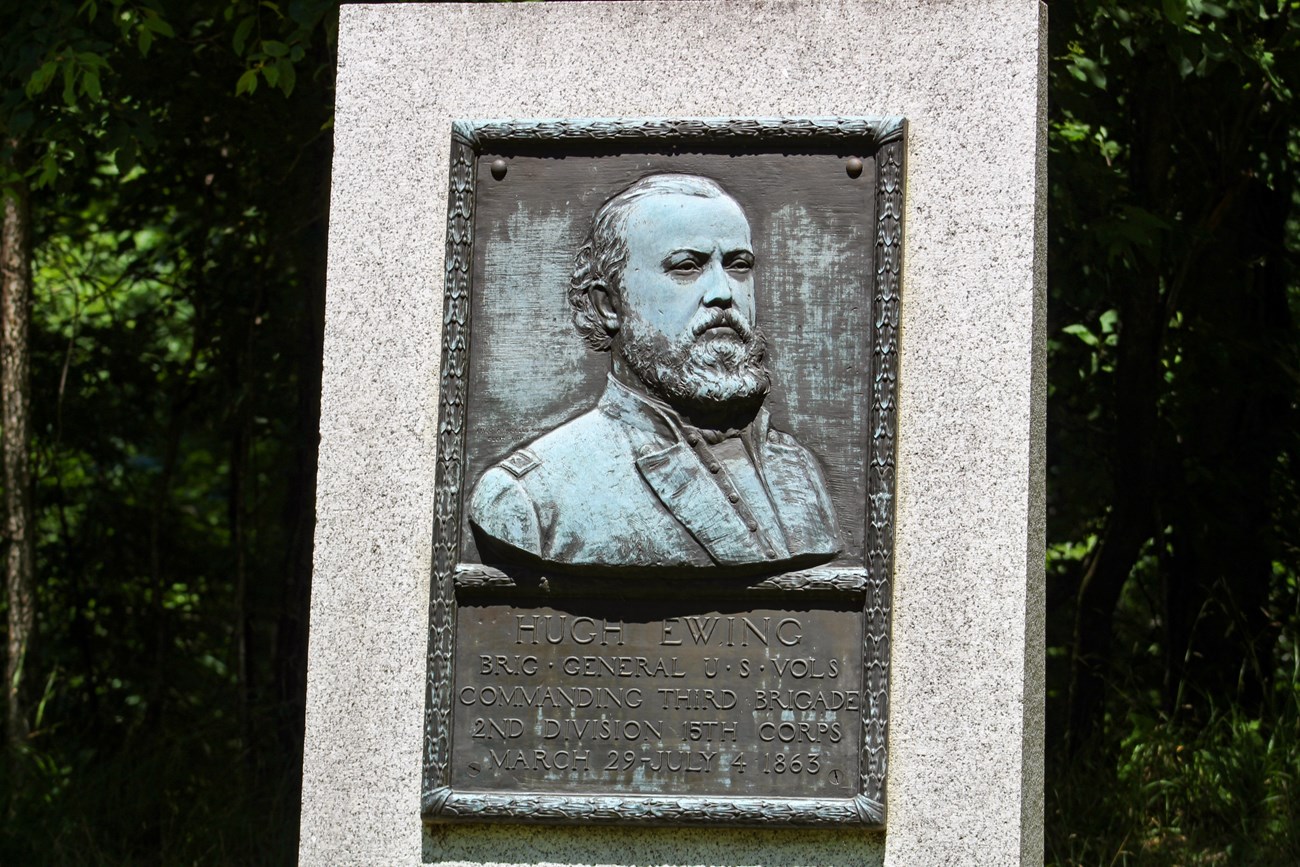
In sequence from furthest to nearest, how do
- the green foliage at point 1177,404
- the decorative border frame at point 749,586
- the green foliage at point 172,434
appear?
the green foliage at point 1177,404, the green foliage at point 172,434, the decorative border frame at point 749,586

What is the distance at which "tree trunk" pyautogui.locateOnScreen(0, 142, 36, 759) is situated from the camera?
737cm

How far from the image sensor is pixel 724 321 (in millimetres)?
4316

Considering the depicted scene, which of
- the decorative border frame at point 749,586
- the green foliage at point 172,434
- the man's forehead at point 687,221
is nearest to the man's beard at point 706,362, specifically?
the man's forehead at point 687,221

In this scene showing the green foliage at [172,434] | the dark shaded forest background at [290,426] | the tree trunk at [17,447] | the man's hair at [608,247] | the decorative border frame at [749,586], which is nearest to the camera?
the decorative border frame at [749,586]

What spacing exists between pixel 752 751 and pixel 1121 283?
3.99m

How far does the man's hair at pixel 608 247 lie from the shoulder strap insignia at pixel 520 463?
0.33m

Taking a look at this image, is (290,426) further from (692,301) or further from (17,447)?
(692,301)

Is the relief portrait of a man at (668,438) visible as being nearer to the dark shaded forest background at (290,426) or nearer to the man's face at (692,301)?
the man's face at (692,301)

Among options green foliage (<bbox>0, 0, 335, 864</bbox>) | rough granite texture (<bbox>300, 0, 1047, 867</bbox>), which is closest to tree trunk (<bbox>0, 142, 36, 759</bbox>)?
green foliage (<bbox>0, 0, 335, 864</bbox>)

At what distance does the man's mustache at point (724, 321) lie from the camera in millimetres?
4316

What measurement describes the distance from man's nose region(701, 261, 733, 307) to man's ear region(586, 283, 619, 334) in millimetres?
236

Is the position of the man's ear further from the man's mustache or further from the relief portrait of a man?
the man's mustache

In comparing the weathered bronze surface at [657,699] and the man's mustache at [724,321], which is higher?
the man's mustache at [724,321]

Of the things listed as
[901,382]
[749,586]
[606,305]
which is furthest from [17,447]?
[901,382]
